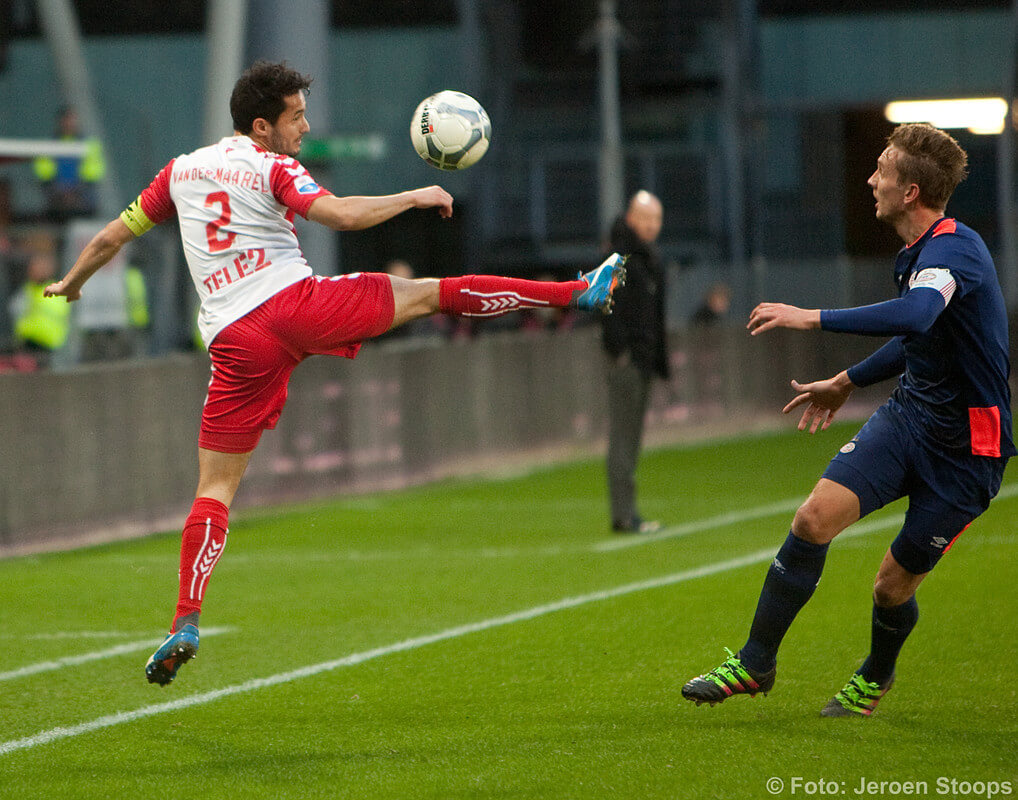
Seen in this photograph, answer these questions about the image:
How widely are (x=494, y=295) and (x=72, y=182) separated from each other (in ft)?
42.8

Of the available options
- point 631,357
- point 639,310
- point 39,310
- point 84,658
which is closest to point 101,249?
point 84,658

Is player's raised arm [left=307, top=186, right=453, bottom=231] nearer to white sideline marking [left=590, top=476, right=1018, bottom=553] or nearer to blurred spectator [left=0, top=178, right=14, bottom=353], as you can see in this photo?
white sideline marking [left=590, top=476, right=1018, bottom=553]

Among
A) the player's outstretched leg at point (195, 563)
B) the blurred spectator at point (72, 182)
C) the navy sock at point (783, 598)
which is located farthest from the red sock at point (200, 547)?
the blurred spectator at point (72, 182)

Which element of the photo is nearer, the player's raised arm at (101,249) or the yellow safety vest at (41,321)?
the player's raised arm at (101,249)

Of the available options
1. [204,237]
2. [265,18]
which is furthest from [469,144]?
[265,18]

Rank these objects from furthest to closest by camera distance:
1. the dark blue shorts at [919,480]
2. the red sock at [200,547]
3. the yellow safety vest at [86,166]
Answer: the yellow safety vest at [86,166], the red sock at [200,547], the dark blue shorts at [919,480]

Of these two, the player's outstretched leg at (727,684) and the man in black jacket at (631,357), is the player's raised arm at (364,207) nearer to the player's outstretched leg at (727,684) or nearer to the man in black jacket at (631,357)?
the player's outstretched leg at (727,684)

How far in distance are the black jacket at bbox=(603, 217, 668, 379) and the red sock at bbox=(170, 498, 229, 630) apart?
5.40 metres

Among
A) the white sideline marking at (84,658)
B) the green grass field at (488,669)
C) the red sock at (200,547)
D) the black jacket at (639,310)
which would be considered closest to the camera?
the green grass field at (488,669)

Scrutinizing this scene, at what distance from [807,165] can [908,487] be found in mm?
25340

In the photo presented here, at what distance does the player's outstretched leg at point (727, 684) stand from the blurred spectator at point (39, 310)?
9982 millimetres

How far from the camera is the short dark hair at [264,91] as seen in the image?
20.6ft

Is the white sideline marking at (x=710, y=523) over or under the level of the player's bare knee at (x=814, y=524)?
under

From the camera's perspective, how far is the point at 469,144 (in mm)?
6762
